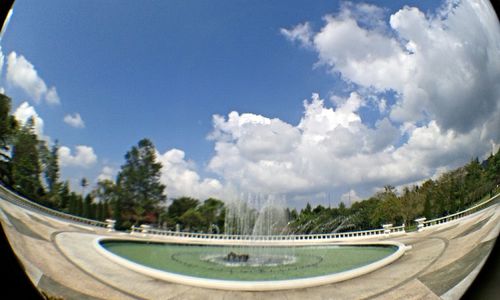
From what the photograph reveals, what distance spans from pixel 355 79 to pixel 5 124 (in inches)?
161

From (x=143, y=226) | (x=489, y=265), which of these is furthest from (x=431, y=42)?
(x=143, y=226)

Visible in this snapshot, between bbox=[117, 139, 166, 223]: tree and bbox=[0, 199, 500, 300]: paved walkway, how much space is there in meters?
0.44

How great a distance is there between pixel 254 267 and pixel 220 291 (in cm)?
39

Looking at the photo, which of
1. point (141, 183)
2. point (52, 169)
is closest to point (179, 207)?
point (141, 183)

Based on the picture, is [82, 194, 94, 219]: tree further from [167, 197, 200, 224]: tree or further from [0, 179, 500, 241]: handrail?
[167, 197, 200, 224]: tree

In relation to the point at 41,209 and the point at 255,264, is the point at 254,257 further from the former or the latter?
the point at 41,209

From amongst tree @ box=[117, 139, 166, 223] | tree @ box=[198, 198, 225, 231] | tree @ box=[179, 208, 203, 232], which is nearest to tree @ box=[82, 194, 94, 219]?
tree @ box=[117, 139, 166, 223]

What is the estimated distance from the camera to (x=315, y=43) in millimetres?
3320

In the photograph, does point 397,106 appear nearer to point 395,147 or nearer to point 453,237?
point 395,147

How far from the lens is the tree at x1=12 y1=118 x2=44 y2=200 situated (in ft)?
12.7

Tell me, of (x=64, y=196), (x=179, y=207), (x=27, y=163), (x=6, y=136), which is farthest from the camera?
(x=6, y=136)

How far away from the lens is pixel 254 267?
3354 millimetres

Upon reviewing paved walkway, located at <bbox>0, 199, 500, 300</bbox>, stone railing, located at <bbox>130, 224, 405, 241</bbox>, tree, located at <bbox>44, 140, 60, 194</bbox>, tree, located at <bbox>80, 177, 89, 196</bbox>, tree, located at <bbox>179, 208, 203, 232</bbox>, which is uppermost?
tree, located at <bbox>44, 140, 60, 194</bbox>

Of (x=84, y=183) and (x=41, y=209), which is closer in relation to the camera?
(x=84, y=183)
